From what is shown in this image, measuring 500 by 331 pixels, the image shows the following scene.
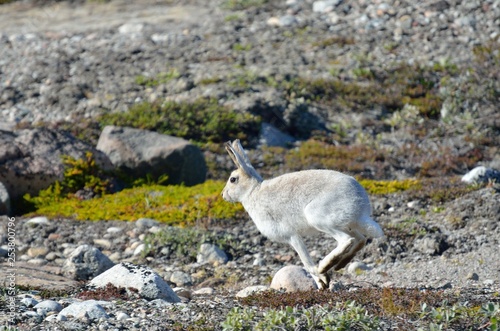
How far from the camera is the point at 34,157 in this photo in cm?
1702

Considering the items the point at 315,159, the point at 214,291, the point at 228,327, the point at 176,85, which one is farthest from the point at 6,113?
the point at 228,327

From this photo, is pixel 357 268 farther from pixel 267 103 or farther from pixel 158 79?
pixel 158 79

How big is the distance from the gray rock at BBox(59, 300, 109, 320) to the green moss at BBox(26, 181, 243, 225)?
623 cm

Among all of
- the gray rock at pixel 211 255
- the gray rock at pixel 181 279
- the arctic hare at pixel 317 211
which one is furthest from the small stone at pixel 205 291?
the gray rock at pixel 211 255

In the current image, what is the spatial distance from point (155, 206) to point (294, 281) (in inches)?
236

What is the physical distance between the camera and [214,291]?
1124 cm

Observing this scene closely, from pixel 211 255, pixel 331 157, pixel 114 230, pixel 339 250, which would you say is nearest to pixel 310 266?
pixel 339 250

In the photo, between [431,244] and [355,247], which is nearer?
[355,247]

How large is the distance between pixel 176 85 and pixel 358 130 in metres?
5.56

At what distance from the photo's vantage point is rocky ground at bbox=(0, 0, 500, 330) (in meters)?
11.5

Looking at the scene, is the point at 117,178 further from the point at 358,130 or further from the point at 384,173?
the point at 358,130

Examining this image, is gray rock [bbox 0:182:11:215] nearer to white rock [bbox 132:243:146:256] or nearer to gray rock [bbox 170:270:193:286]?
white rock [bbox 132:243:146:256]

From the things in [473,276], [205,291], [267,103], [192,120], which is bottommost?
[267,103]

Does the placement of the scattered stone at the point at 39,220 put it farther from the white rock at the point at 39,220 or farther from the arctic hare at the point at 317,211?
the arctic hare at the point at 317,211
